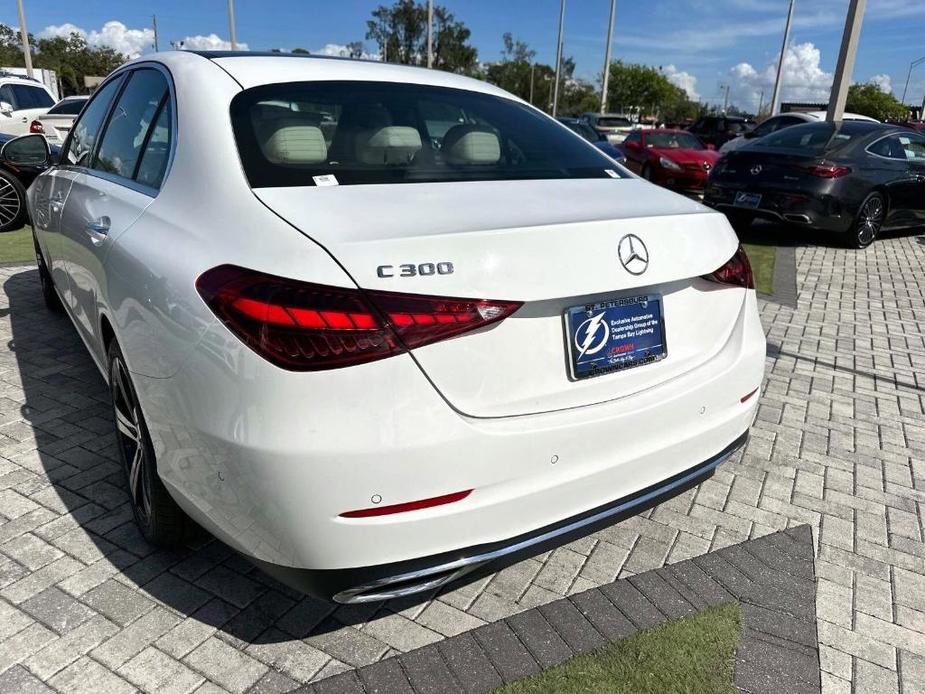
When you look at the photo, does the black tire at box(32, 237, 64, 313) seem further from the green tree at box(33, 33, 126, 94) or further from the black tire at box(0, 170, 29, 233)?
the green tree at box(33, 33, 126, 94)

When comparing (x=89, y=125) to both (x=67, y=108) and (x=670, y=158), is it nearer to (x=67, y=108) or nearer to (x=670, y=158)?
(x=670, y=158)

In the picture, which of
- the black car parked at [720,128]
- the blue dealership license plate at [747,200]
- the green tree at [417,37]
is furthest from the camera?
the green tree at [417,37]

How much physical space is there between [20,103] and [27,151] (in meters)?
12.6

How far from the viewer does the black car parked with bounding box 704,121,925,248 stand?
870 centimetres

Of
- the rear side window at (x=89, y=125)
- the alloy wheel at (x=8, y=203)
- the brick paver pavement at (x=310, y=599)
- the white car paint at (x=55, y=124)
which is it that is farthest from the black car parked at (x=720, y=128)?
the rear side window at (x=89, y=125)

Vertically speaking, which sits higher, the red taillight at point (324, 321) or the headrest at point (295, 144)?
the headrest at point (295, 144)

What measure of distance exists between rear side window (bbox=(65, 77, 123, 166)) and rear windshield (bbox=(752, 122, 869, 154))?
812 cm

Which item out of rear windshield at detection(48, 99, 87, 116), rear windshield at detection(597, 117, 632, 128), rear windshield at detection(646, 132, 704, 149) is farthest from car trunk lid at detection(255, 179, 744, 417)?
rear windshield at detection(597, 117, 632, 128)

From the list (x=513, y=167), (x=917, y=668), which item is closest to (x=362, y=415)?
(x=513, y=167)

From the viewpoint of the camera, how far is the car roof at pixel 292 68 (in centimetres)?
246

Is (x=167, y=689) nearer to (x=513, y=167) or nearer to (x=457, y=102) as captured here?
(x=513, y=167)

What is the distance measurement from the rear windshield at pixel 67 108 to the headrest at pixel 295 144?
1372 cm

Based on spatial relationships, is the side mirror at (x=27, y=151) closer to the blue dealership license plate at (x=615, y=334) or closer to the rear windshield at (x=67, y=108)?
the blue dealership license plate at (x=615, y=334)

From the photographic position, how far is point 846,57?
40.8 ft
